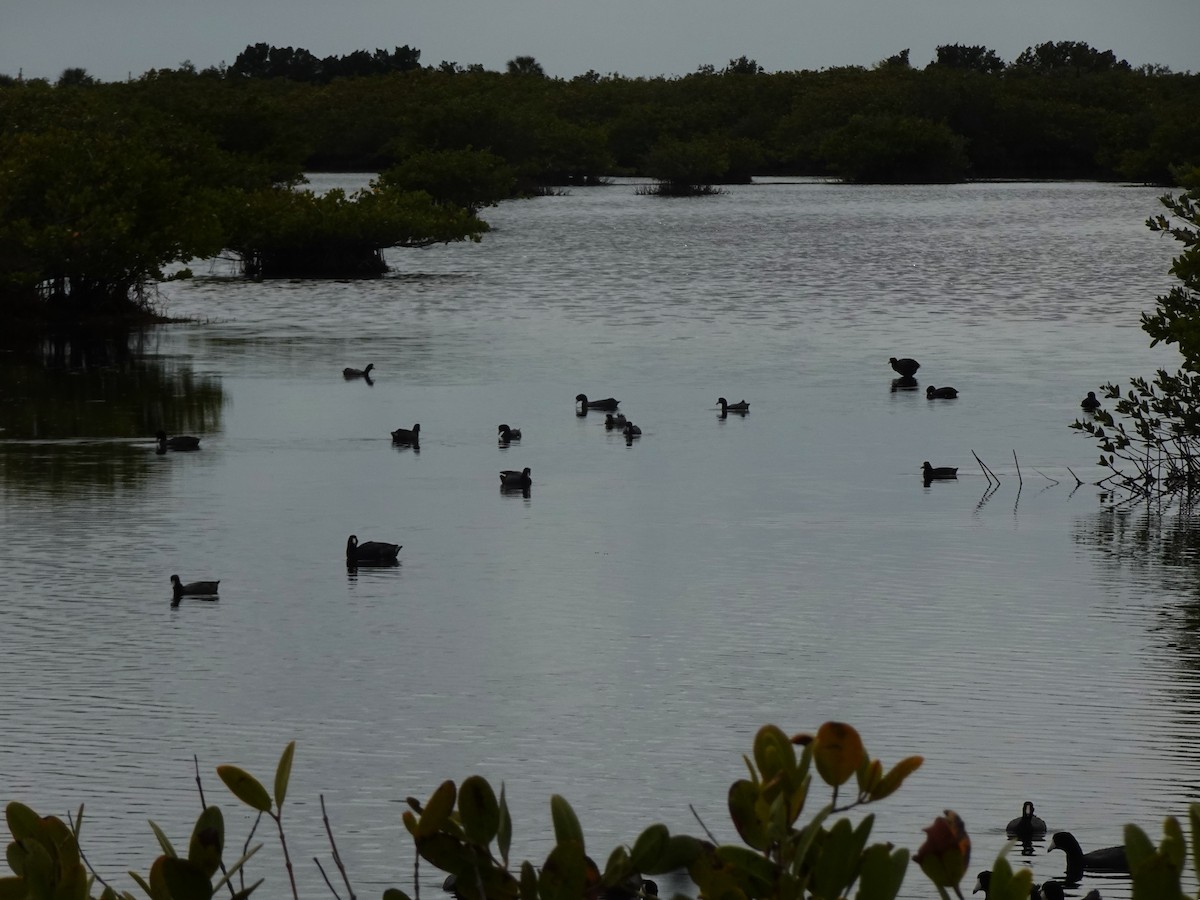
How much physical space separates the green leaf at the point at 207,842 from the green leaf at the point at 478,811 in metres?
0.47

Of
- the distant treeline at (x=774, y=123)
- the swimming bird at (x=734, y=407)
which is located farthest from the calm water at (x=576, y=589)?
the distant treeline at (x=774, y=123)

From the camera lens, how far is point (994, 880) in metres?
3.46

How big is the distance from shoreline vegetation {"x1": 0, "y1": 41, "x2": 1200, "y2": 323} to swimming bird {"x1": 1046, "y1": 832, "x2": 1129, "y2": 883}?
35.0 feet

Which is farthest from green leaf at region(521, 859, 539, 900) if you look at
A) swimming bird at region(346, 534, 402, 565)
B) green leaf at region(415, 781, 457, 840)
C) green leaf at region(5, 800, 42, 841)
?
swimming bird at region(346, 534, 402, 565)

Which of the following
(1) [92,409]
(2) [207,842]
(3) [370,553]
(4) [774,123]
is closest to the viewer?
(2) [207,842]

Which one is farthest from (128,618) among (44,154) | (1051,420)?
(44,154)

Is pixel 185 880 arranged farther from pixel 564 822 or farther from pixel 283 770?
pixel 564 822

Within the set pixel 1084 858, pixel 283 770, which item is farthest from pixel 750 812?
pixel 1084 858

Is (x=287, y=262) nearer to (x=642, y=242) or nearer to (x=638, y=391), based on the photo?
(x=642, y=242)

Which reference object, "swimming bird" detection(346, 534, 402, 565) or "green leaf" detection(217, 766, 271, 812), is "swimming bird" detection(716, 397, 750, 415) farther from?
"green leaf" detection(217, 766, 271, 812)

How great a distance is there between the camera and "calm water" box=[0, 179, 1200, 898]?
9.84m

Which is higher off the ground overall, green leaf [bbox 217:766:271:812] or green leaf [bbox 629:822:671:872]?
green leaf [bbox 217:766:271:812]

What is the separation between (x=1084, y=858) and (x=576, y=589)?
659cm

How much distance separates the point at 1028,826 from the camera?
28.5ft
